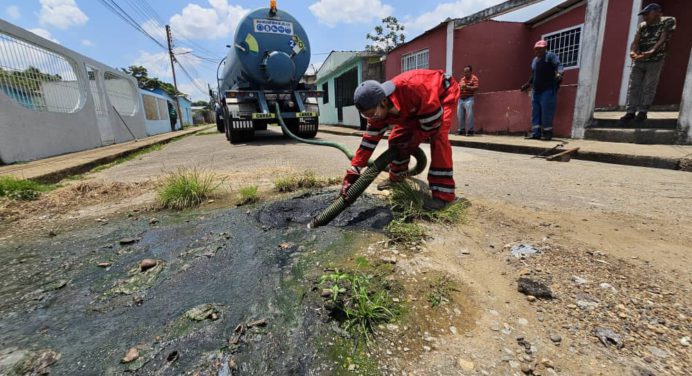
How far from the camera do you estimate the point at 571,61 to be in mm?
8352

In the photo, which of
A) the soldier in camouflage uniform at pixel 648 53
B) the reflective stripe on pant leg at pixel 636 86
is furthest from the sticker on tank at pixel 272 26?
the reflective stripe on pant leg at pixel 636 86

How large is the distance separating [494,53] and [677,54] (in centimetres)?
379

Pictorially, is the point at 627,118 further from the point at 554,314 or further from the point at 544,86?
the point at 554,314

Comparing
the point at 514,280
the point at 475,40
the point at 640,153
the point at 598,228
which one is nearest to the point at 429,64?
the point at 475,40

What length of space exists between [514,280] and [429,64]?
913 centimetres

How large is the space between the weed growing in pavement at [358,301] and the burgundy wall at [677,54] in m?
8.90

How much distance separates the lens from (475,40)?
28.9 feet

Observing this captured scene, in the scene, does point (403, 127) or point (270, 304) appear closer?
point (270, 304)

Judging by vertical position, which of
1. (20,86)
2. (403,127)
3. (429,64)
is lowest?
(403,127)

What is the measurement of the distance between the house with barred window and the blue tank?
13.3 ft

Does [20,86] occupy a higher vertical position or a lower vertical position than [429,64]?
lower

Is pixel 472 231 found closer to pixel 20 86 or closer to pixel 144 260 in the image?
pixel 144 260

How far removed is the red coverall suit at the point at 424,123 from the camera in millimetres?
2371

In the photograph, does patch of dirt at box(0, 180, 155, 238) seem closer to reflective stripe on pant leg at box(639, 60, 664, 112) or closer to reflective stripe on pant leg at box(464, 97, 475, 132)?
reflective stripe on pant leg at box(464, 97, 475, 132)
